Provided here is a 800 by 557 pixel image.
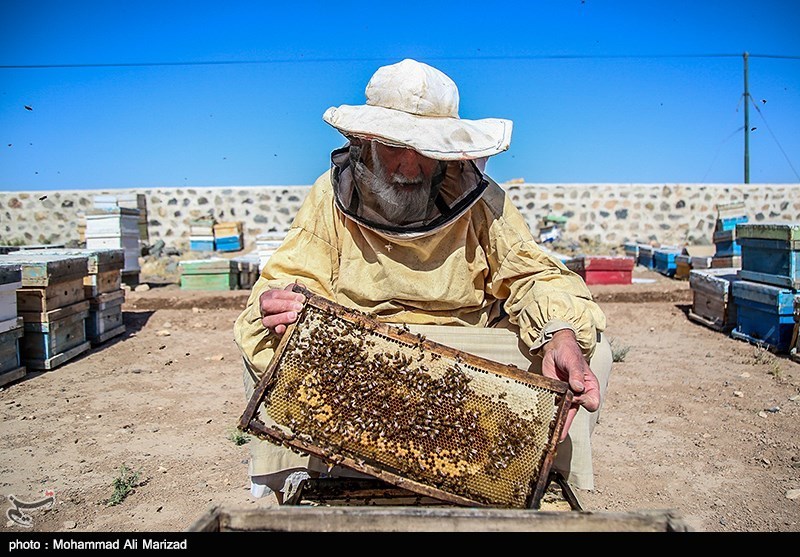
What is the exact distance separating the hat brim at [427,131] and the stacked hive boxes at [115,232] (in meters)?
8.74

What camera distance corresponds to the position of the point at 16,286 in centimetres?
513

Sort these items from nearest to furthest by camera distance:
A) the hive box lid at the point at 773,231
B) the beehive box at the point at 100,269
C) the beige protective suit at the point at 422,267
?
the beige protective suit at the point at 422,267, the hive box lid at the point at 773,231, the beehive box at the point at 100,269

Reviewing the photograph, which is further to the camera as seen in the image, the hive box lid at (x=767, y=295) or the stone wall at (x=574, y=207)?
the stone wall at (x=574, y=207)

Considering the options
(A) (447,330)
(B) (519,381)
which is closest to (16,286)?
(A) (447,330)

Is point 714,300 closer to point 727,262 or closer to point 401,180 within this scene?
point 727,262

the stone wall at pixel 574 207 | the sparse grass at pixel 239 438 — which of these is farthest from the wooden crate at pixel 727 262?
the sparse grass at pixel 239 438

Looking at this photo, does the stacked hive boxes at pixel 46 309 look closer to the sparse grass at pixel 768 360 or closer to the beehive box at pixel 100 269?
the beehive box at pixel 100 269

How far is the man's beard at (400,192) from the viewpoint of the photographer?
8.16ft

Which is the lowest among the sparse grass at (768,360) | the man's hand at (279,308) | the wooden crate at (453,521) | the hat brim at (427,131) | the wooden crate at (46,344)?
the sparse grass at (768,360)

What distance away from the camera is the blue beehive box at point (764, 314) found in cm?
589

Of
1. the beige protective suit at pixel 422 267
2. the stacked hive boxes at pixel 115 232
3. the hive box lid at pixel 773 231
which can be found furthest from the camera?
the stacked hive boxes at pixel 115 232

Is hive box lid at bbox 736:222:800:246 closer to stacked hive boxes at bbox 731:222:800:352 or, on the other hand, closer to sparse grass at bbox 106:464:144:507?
stacked hive boxes at bbox 731:222:800:352

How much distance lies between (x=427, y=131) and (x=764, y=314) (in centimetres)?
544

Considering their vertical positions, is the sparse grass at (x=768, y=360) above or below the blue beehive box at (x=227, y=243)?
below
